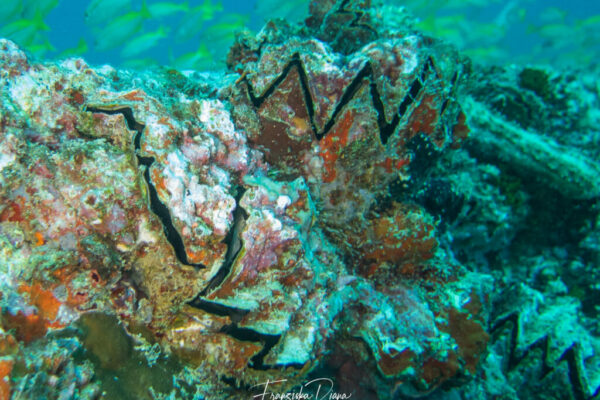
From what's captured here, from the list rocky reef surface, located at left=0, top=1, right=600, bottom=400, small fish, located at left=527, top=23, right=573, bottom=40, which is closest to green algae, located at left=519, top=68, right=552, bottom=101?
rocky reef surface, located at left=0, top=1, right=600, bottom=400

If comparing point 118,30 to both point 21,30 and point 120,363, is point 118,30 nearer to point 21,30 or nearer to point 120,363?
point 21,30

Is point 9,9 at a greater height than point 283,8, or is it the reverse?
point 283,8

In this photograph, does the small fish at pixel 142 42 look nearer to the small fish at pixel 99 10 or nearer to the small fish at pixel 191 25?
the small fish at pixel 191 25

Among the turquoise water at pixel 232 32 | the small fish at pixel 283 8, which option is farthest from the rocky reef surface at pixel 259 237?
the small fish at pixel 283 8

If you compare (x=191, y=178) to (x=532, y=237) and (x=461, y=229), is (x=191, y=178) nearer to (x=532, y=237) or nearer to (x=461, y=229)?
(x=461, y=229)

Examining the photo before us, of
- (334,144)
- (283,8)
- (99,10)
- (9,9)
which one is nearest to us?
(334,144)

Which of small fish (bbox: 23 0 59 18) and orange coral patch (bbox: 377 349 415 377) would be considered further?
small fish (bbox: 23 0 59 18)

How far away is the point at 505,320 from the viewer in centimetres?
352

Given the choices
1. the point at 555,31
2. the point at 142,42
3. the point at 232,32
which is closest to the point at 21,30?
the point at 142,42

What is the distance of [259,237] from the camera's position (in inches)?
74.9

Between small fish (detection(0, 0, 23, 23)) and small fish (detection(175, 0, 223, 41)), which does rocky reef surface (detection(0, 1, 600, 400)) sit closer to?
small fish (detection(0, 0, 23, 23))

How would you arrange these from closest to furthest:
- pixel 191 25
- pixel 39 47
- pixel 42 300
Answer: pixel 42 300 → pixel 39 47 → pixel 191 25

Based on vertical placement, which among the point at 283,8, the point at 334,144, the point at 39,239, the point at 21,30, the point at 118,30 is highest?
the point at 283,8

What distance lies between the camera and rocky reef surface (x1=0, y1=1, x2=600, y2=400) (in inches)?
70.5
